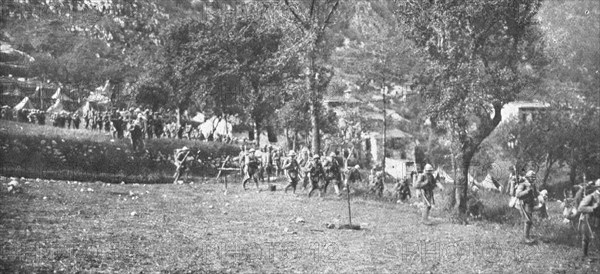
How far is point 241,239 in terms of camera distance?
47.7 feet

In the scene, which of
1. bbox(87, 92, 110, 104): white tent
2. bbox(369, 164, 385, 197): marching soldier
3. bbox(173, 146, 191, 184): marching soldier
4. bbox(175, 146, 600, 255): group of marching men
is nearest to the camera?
bbox(175, 146, 600, 255): group of marching men

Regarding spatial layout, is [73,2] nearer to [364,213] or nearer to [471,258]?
[364,213]

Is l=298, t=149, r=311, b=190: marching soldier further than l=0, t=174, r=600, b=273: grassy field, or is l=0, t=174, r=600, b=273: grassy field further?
l=298, t=149, r=311, b=190: marching soldier

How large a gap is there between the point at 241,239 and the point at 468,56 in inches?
453

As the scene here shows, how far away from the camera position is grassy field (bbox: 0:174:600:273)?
1166 cm

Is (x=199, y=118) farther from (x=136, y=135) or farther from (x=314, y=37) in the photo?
(x=314, y=37)

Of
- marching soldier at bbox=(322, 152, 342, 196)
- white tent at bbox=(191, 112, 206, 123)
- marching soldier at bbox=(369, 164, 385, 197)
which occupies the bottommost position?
marching soldier at bbox=(369, 164, 385, 197)

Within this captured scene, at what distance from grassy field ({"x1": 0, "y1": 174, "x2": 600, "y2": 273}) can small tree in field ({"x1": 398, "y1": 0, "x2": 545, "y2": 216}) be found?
3721mm

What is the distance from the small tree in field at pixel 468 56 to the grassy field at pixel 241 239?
12.2 ft

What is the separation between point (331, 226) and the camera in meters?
17.1

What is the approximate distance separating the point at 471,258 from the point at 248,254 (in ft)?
18.5

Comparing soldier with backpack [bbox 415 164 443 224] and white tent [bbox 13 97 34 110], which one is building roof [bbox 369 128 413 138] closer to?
white tent [bbox 13 97 34 110]

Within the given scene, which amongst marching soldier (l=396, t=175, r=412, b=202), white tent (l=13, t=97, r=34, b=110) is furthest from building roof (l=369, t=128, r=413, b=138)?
marching soldier (l=396, t=175, r=412, b=202)

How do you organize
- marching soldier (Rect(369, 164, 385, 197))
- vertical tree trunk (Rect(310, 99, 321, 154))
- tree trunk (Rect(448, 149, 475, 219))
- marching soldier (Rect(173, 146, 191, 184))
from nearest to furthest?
tree trunk (Rect(448, 149, 475, 219)) → marching soldier (Rect(369, 164, 385, 197)) → marching soldier (Rect(173, 146, 191, 184)) → vertical tree trunk (Rect(310, 99, 321, 154))
